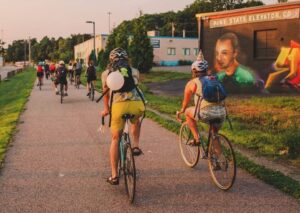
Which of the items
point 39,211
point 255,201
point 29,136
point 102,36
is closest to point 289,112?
point 29,136

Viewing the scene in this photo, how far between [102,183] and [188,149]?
170 centimetres

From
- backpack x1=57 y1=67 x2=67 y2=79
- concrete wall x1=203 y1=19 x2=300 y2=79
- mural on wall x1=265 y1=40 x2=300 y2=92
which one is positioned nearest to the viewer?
backpack x1=57 y1=67 x2=67 y2=79

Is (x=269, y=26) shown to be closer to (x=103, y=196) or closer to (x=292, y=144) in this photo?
(x=292, y=144)

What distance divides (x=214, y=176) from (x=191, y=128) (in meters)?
0.92

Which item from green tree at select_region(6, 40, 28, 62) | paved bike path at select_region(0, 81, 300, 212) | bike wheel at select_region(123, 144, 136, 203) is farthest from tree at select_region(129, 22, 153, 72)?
green tree at select_region(6, 40, 28, 62)

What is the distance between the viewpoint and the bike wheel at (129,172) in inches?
211

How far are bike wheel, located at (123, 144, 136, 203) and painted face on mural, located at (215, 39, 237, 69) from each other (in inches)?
760

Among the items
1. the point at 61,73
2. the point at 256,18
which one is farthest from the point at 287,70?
the point at 61,73

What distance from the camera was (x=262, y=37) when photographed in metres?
22.8

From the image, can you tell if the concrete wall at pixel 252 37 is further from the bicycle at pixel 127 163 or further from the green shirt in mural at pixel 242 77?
the bicycle at pixel 127 163

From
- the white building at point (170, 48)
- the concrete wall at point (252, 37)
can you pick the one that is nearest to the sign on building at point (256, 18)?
the concrete wall at point (252, 37)

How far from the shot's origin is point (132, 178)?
538cm

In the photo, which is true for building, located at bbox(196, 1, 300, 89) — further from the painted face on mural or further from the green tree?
the green tree

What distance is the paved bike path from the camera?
5.37 metres
